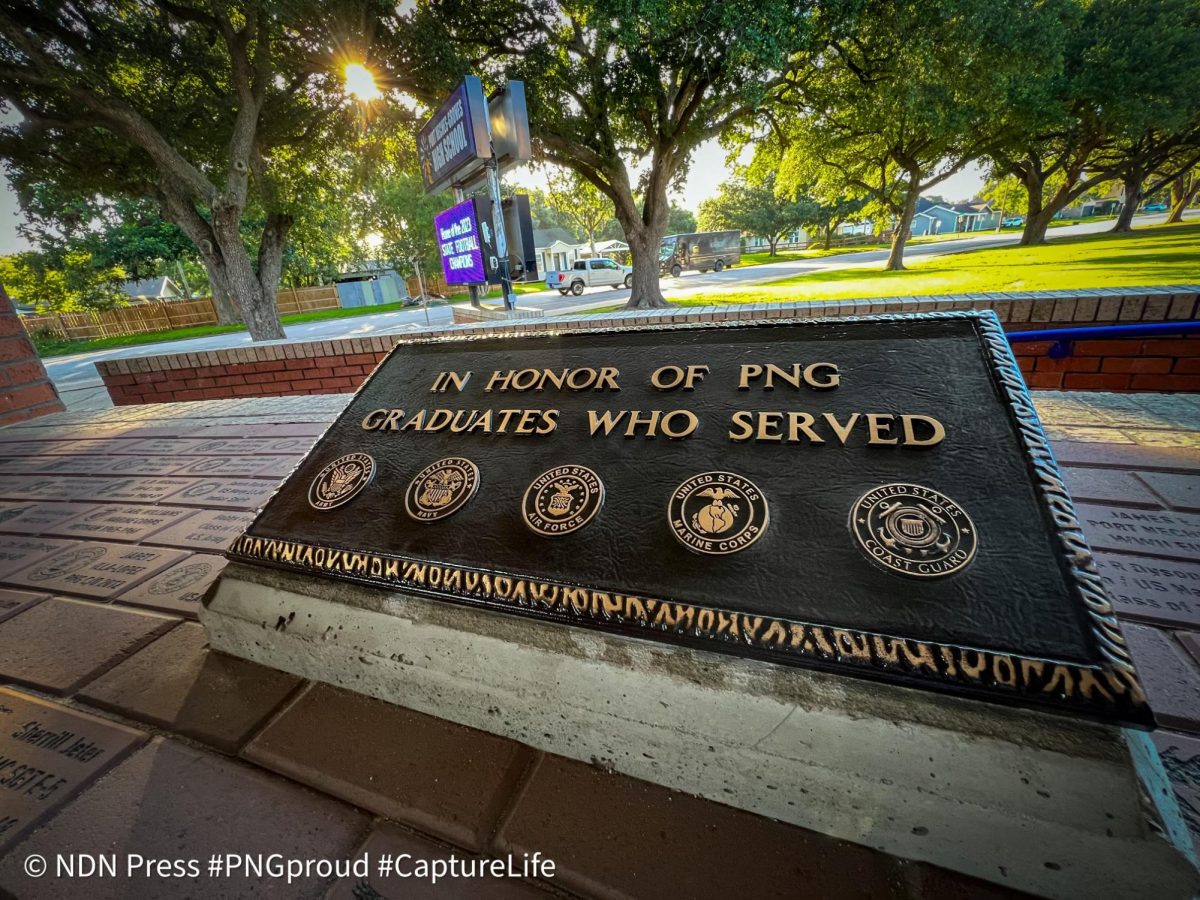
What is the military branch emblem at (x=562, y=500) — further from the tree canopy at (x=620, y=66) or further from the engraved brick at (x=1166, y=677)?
the tree canopy at (x=620, y=66)

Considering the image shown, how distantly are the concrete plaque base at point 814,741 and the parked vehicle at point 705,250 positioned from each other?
33.3 m

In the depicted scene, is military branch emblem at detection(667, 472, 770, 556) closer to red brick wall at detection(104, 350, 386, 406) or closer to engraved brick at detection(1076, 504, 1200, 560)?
engraved brick at detection(1076, 504, 1200, 560)

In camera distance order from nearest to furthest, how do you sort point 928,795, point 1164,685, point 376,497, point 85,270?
point 928,795, point 1164,685, point 376,497, point 85,270

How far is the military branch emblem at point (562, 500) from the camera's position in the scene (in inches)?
50.9

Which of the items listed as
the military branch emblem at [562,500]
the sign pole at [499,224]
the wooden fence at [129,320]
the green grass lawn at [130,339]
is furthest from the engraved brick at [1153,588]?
the wooden fence at [129,320]

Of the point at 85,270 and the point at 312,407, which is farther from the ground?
the point at 85,270

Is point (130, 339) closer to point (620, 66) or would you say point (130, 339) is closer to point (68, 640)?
point (620, 66)

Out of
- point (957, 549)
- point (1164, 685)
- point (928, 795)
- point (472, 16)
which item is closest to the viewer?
point (928, 795)

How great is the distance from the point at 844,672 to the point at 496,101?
7.66 meters

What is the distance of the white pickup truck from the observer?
80.7 ft

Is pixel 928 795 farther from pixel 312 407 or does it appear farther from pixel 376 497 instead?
pixel 312 407

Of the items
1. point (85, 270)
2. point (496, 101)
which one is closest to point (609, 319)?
point (496, 101)

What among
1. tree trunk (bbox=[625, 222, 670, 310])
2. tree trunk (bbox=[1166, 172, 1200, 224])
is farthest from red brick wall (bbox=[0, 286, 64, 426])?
tree trunk (bbox=[1166, 172, 1200, 224])

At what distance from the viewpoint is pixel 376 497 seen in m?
1.57
